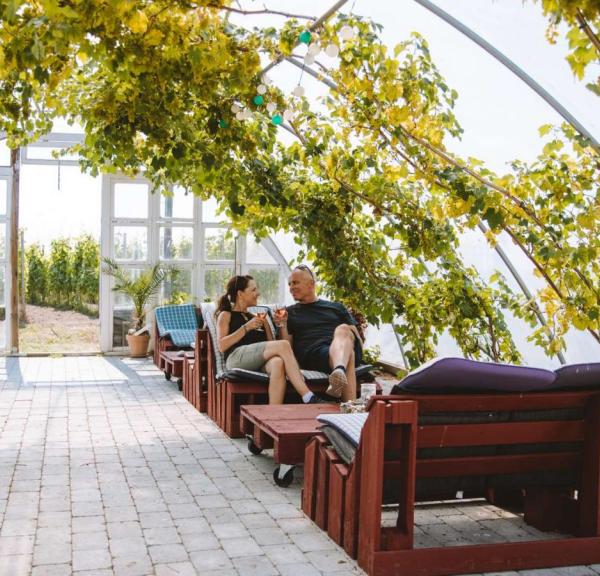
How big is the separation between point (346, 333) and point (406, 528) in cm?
292

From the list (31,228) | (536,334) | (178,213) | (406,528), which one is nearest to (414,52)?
(536,334)

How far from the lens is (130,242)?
12.1 metres

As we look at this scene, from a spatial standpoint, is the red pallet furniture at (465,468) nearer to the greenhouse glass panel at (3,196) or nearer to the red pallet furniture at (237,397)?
the red pallet furniture at (237,397)

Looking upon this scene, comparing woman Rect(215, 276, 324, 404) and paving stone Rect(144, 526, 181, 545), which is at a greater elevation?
woman Rect(215, 276, 324, 404)

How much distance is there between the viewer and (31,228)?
61.1 feet

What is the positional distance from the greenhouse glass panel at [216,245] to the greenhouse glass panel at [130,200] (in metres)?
1.02

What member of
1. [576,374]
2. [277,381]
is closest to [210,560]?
[576,374]

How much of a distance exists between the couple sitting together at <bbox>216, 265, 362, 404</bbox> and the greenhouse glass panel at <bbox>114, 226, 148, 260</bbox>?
19.1 feet

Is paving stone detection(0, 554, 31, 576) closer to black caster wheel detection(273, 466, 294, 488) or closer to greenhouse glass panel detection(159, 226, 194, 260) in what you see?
black caster wheel detection(273, 466, 294, 488)

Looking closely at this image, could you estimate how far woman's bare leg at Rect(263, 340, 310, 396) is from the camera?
5.75 m

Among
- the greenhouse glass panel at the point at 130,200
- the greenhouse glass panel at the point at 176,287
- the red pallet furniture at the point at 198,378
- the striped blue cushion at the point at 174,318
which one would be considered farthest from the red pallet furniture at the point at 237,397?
the greenhouse glass panel at the point at 130,200

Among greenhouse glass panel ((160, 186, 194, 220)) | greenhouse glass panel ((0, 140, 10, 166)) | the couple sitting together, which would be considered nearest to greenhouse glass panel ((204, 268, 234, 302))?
greenhouse glass panel ((160, 186, 194, 220))

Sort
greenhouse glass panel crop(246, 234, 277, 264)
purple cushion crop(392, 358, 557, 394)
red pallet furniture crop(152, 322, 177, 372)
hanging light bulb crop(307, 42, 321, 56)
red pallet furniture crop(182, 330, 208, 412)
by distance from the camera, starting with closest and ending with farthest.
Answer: purple cushion crop(392, 358, 557, 394)
hanging light bulb crop(307, 42, 321, 56)
red pallet furniture crop(182, 330, 208, 412)
red pallet furniture crop(152, 322, 177, 372)
greenhouse glass panel crop(246, 234, 277, 264)

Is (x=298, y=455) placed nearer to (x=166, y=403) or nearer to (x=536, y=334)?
(x=536, y=334)
